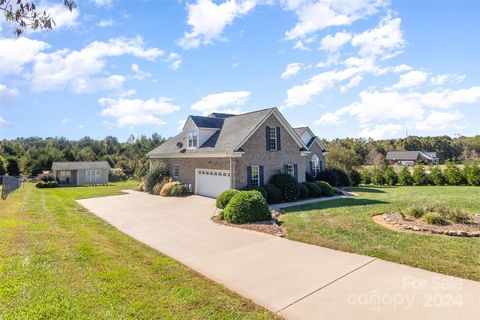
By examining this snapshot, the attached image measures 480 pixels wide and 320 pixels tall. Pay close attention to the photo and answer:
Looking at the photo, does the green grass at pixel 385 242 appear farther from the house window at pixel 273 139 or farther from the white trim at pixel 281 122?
the house window at pixel 273 139

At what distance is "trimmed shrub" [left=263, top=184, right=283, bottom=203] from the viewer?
1766cm

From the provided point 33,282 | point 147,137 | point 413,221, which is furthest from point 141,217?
point 147,137

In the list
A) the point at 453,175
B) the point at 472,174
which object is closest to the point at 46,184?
the point at 453,175

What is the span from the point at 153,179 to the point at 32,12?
2075 cm

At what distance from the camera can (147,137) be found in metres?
77.9

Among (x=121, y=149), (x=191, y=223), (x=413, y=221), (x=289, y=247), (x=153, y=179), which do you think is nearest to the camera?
(x=289, y=247)

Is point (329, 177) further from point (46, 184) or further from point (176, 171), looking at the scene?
point (46, 184)

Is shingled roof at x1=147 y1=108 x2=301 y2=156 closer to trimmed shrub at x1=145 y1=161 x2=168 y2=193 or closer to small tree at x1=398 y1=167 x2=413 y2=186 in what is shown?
trimmed shrub at x1=145 y1=161 x2=168 y2=193

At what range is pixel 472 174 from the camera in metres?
25.9

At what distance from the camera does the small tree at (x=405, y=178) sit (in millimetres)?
29203

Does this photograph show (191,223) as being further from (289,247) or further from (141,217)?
(289,247)

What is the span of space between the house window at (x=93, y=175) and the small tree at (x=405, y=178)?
4195cm

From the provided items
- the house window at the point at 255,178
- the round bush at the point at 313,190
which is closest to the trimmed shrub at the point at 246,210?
the house window at the point at 255,178

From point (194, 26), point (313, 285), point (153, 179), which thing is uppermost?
point (194, 26)
